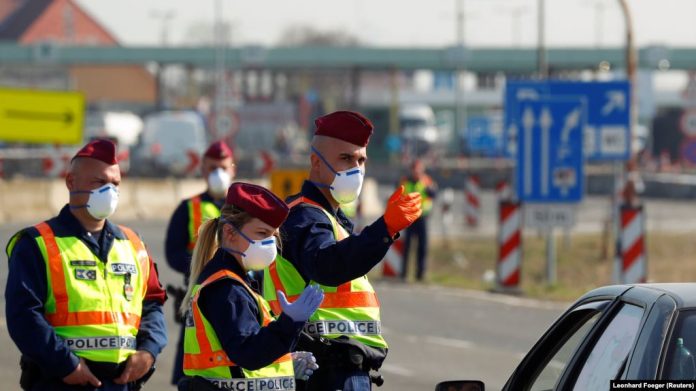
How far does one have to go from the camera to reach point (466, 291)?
20609mm

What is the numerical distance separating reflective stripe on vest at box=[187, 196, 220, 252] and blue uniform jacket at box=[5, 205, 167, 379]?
316 cm

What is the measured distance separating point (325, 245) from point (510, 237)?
1359 centimetres

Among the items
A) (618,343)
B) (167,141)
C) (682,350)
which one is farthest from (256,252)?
(167,141)

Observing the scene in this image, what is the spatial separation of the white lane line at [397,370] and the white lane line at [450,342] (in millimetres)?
1584

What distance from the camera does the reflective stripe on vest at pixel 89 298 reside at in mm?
6512

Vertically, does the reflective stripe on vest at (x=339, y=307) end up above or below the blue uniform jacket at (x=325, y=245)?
below

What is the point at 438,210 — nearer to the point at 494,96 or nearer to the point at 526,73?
the point at 526,73

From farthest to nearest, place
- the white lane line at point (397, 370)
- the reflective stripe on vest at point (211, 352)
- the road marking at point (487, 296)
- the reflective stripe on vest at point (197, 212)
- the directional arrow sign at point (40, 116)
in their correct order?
the directional arrow sign at point (40, 116), the road marking at point (487, 296), the white lane line at point (397, 370), the reflective stripe on vest at point (197, 212), the reflective stripe on vest at point (211, 352)

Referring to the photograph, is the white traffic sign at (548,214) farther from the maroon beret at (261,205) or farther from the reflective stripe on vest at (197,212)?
the maroon beret at (261,205)

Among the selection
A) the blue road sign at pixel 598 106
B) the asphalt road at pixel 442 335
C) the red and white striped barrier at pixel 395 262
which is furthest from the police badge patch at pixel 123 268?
the red and white striped barrier at pixel 395 262

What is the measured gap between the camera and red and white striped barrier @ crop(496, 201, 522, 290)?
768 inches

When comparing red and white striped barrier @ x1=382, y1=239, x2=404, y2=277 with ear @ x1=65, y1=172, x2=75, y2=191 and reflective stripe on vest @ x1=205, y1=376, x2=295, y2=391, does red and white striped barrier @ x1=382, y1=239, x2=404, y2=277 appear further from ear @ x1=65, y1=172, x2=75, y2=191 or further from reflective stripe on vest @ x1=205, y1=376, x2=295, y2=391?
reflective stripe on vest @ x1=205, y1=376, x2=295, y2=391

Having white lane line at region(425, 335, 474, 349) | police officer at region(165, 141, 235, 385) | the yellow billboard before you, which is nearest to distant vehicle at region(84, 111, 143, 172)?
the yellow billboard

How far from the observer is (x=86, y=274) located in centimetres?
657
